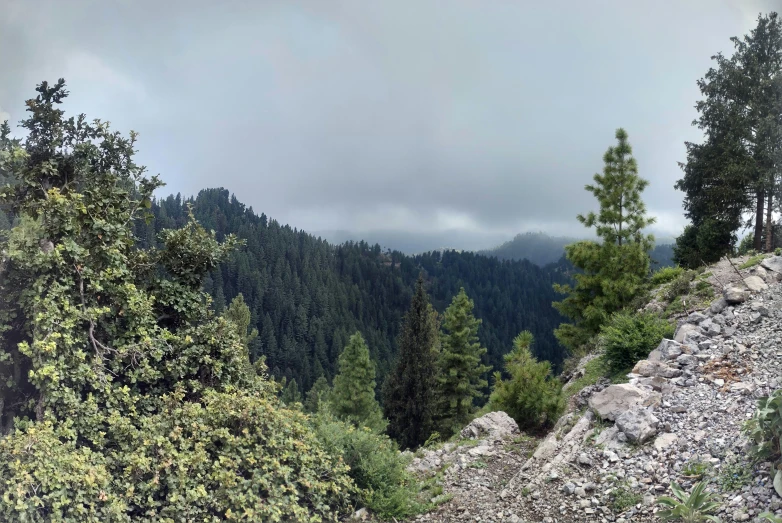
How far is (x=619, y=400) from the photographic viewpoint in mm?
8516

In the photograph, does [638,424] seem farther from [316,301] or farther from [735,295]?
[316,301]

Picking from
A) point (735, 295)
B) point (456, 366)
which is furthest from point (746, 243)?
point (456, 366)

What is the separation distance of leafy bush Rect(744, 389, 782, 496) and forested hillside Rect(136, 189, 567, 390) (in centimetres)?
9800

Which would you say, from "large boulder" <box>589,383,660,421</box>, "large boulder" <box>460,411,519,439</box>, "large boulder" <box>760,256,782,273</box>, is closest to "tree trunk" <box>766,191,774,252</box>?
"large boulder" <box>760,256,782,273</box>

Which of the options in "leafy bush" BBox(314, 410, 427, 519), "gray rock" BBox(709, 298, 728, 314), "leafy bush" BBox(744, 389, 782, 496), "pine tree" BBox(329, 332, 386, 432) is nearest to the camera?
"leafy bush" BBox(744, 389, 782, 496)

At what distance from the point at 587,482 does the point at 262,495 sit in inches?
198

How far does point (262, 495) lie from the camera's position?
268 inches

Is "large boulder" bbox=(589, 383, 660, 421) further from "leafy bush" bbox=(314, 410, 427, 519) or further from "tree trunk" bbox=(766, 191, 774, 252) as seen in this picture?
"tree trunk" bbox=(766, 191, 774, 252)

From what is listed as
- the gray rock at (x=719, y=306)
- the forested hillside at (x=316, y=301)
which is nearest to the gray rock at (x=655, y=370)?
the gray rock at (x=719, y=306)

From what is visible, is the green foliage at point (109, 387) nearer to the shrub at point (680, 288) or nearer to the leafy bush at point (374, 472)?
the leafy bush at point (374, 472)

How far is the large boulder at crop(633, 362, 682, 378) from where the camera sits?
349 inches

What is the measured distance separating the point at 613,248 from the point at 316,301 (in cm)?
13279

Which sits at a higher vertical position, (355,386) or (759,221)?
(759,221)

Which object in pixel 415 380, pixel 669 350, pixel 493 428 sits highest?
pixel 669 350
